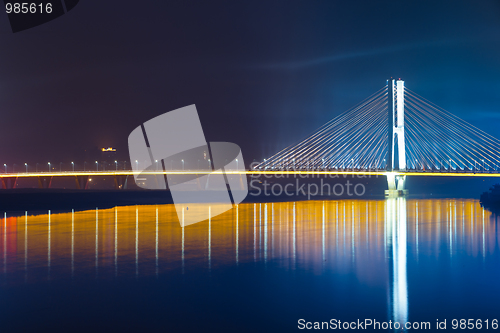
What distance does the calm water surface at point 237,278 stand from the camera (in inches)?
228

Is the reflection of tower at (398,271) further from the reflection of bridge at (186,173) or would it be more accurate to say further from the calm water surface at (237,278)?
the reflection of bridge at (186,173)

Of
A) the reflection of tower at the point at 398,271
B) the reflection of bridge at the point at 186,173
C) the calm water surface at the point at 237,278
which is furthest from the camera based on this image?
the reflection of bridge at the point at 186,173

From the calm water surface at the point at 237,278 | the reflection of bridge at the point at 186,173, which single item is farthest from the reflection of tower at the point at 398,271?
the reflection of bridge at the point at 186,173

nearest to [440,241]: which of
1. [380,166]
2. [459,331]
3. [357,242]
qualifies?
[357,242]

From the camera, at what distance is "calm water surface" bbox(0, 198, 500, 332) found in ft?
19.0

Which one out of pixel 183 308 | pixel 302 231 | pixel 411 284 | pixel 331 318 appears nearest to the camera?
pixel 331 318

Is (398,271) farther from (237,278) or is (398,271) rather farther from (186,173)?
(186,173)

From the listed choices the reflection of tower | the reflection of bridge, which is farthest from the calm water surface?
the reflection of bridge

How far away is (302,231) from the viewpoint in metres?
15.1

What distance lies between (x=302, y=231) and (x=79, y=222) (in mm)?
8949

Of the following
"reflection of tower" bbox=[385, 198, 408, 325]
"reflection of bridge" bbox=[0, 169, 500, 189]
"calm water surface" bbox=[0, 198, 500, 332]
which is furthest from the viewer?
"reflection of bridge" bbox=[0, 169, 500, 189]

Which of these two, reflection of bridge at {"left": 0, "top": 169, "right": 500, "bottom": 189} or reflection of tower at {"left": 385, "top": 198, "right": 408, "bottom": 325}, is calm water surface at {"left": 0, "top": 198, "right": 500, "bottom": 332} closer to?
reflection of tower at {"left": 385, "top": 198, "right": 408, "bottom": 325}

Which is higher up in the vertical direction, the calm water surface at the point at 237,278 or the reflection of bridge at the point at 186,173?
the reflection of bridge at the point at 186,173

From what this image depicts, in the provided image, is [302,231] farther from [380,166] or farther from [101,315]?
[380,166]
